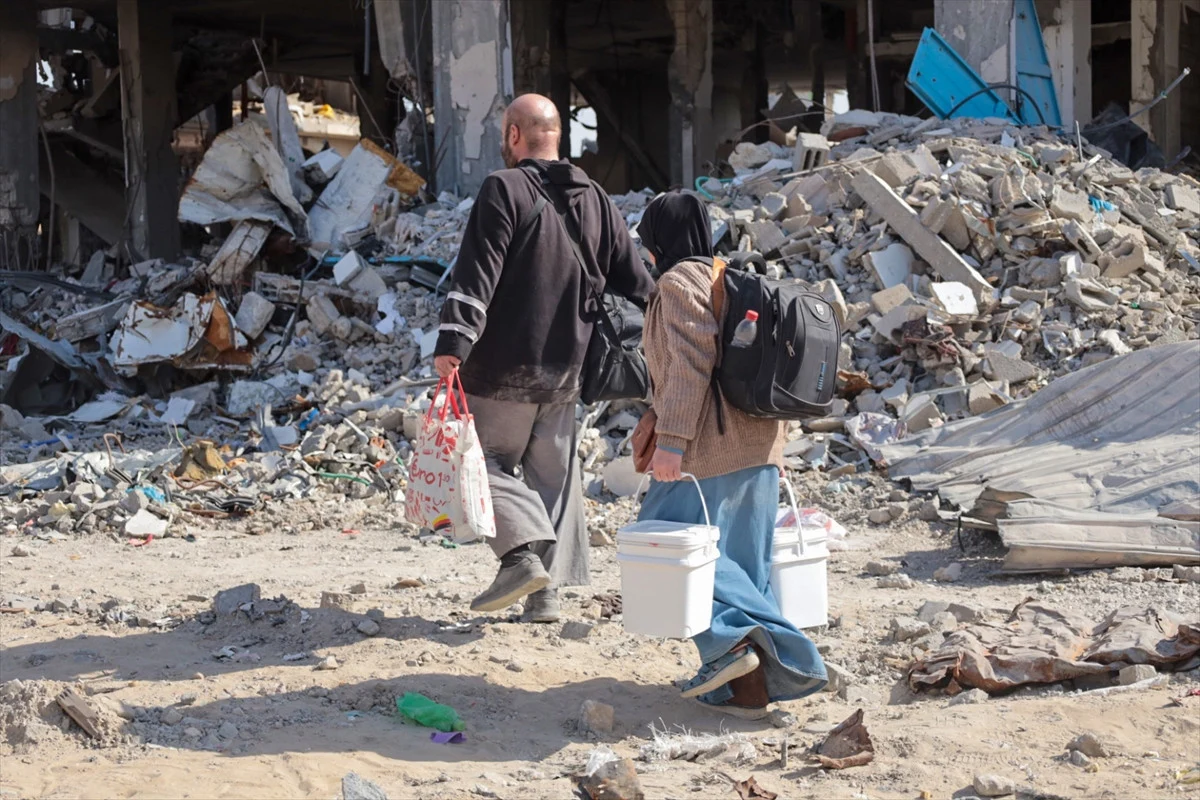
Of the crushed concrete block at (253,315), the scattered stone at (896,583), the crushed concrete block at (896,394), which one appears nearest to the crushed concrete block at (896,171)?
the crushed concrete block at (896,394)

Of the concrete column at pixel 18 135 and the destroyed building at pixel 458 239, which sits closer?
the destroyed building at pixel 458 239

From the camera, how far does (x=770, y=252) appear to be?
905 centimetres

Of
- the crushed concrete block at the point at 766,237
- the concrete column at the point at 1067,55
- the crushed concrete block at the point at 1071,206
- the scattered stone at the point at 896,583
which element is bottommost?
the scattered stone at the point at 896,583

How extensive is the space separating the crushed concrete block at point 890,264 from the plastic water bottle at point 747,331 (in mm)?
5161

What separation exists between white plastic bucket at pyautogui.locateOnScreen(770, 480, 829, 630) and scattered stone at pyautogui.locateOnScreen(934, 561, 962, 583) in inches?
67.7

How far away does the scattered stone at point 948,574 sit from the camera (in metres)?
5.58

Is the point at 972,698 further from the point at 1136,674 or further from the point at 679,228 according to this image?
the point at 679,228

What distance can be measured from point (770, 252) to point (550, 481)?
4.74 metres

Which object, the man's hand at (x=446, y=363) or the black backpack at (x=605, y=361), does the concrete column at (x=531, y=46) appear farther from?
the man's hand at (x=446, y=363)

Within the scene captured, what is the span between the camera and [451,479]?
4.18 meters

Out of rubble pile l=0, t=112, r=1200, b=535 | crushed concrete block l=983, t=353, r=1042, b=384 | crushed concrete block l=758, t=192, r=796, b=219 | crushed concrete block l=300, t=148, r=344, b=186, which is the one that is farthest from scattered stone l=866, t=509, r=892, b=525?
crushed concrete block l=300, t=148, r=344, b=186

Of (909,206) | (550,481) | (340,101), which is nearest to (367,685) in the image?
(550,481)

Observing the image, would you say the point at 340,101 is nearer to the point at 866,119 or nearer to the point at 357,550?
the point at 866,119

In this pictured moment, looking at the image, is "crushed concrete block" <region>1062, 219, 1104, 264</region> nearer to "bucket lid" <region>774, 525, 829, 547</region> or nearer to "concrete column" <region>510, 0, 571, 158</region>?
"bucket lid" <region>774, 525, 829, 547</region>
